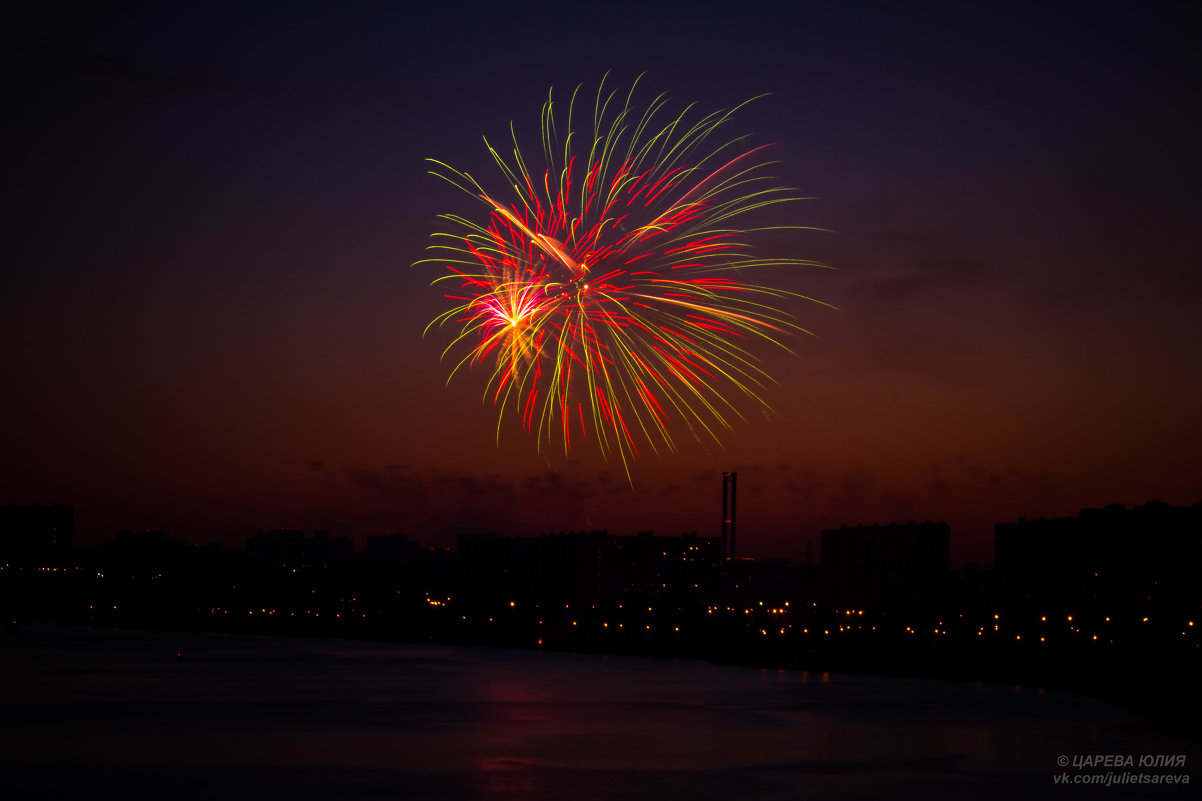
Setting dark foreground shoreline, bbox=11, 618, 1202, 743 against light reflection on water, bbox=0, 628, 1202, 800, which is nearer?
light reflection on water, bbox=0, 628, 1202, 800

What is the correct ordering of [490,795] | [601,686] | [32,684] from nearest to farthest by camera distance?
[490,795], [32,684], [601,686]

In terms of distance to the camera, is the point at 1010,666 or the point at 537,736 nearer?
the point at 537,736

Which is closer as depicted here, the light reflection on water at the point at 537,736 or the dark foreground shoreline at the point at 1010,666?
the light reflection on water at the point at 537,736

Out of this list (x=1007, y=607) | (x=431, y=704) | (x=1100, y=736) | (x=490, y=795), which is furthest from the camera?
(x=1007, y=607)

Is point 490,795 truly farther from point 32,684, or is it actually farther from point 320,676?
point 320,676

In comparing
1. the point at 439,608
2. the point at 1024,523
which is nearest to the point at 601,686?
the point at 1024,523

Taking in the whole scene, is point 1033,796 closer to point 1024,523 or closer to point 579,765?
point 579,765

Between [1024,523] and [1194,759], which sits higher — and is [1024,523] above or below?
above

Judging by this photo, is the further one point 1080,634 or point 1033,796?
point 1080,634
